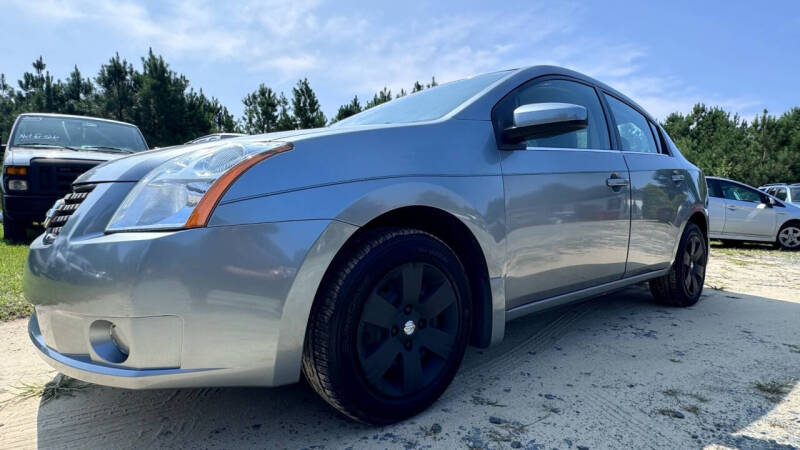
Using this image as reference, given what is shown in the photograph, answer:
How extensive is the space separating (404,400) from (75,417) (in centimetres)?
129

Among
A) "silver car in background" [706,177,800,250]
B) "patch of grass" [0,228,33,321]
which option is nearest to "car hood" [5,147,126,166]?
"patch of grass" [0,228,33,321]

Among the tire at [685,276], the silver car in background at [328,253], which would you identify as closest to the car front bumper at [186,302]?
the silver car in background at [328,253]

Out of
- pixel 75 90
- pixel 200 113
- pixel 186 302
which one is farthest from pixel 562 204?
pixel 75 90

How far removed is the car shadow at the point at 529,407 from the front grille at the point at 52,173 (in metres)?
4.15

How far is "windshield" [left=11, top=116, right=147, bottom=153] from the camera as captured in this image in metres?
5.91

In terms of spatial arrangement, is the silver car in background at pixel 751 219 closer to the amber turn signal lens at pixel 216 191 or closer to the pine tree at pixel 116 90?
the amber turn signal lens at pixel 216 191

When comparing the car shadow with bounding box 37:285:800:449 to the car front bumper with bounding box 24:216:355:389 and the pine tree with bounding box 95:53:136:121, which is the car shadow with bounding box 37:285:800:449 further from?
the pine tree with bounding box 95:53:136:121

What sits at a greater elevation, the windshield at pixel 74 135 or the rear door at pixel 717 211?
the windshield at pixel 74 135

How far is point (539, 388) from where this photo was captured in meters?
2.10

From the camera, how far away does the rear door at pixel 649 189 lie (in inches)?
112

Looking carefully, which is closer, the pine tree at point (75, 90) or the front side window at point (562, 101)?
the front side window at point (562, 101)

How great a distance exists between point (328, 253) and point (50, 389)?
155 centimetres

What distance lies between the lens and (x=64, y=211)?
5.70 feet

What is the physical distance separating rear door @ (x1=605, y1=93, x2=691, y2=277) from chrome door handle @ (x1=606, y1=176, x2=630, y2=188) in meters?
0.11
